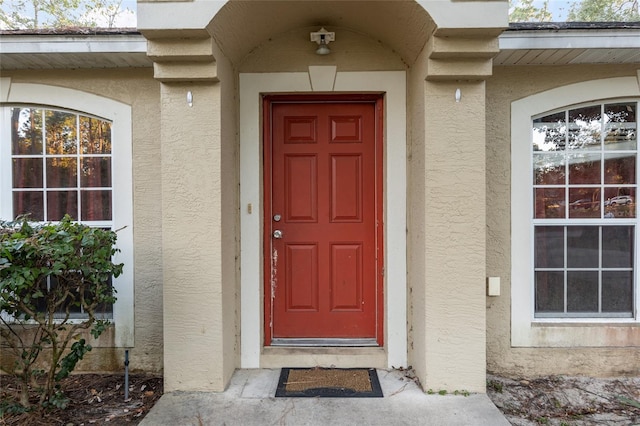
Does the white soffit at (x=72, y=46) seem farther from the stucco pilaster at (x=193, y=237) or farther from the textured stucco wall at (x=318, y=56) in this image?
the textured stucco wall at (x=318, y=56)

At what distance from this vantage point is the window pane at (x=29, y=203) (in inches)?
145

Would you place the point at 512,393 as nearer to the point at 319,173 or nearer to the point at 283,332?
the point at 283,332

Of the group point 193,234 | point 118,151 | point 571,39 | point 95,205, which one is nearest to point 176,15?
point 118,151

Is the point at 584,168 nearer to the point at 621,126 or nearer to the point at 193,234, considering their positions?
the point at 621,126

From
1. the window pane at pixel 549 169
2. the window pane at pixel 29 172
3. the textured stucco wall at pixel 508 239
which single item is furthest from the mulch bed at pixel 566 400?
the window pane at pixel 29 172

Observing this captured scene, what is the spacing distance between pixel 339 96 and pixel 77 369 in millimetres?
3519

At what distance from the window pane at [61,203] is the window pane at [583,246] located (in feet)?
15.4

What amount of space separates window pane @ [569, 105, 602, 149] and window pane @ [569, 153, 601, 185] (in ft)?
0.34

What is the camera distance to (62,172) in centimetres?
370

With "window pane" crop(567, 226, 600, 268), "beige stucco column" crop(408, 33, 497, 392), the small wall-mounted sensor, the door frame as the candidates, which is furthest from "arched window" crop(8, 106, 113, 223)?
"window pane" crop(567, 226, 600, 268)

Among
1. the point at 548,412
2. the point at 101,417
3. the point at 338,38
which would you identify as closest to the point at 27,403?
the point at 101,417

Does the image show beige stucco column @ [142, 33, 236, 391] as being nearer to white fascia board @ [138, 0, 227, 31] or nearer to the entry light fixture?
white fascia board @ [138, 0, 227, 31]

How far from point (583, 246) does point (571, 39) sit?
1.85 metres

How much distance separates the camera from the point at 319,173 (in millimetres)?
3600
